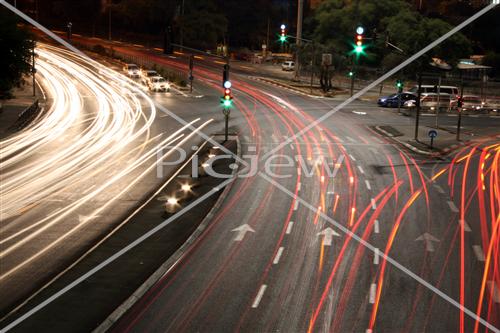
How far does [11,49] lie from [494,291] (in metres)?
49.6

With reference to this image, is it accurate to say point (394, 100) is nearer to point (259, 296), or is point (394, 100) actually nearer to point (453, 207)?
point (453, 207)

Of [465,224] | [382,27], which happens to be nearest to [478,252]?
[465,224]

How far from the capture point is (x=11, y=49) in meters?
58.2

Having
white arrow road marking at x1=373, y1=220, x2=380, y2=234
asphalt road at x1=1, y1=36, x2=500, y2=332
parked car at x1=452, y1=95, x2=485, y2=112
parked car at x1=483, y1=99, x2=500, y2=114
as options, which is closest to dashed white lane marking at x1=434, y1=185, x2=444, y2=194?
asphalt road at x1=1, y1=36, x2=500, y2=332

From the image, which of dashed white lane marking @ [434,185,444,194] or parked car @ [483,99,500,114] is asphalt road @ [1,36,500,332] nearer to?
dashed white lane marking @ [434,185,444,194]

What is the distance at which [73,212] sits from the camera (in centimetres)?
2834

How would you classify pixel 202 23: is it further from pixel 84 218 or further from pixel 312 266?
pixel 312 266

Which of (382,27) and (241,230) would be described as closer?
(241,230)

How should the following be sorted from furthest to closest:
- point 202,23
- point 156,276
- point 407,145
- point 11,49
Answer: point 202,23 → point 11,49 → point 407,145 → point 156,276

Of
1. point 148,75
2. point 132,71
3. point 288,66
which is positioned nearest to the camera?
point 148,75

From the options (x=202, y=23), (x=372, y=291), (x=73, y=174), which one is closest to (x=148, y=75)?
(x=202, y=23)

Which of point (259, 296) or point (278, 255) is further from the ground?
point (278, 255)

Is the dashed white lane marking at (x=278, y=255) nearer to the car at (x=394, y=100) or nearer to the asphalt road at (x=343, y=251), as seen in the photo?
the asphalt road at (x=343, y=251)

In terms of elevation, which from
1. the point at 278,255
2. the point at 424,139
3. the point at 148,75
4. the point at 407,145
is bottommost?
the point at 278,255
